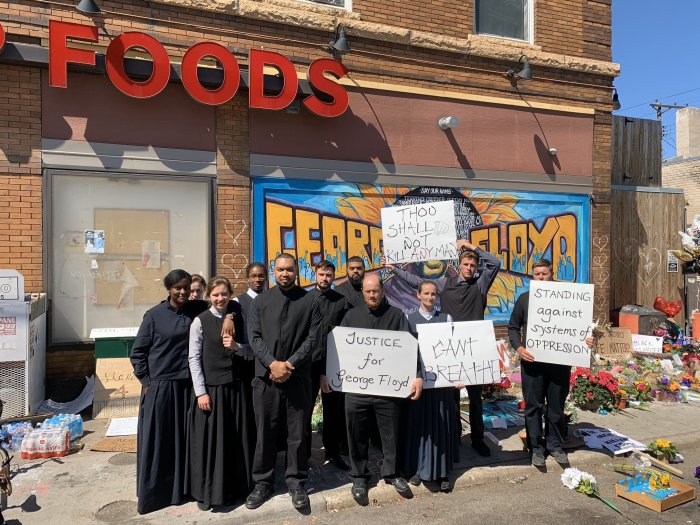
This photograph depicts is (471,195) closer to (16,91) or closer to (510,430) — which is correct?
(510,430)

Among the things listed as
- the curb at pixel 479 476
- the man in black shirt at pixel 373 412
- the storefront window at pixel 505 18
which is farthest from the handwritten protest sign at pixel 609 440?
the storefront window at pixel 505 18

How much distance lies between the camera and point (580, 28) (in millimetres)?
10484

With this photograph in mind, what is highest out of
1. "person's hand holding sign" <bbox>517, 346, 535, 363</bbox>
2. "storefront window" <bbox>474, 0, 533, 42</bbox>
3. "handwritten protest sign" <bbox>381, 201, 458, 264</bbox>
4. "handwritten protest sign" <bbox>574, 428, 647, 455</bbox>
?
"storefront window" <bbox>474, 0, 533, 42</bbox>

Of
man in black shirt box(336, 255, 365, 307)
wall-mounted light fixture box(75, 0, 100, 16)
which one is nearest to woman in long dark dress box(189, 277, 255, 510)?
man in black shirt box(336, 255, 365, 307)

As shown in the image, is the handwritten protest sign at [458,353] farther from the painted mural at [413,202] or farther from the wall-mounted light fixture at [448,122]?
Result: the wall-mounted light fixture at [448,122]

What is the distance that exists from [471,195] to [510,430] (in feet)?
15.8

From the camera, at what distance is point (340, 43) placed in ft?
27.9

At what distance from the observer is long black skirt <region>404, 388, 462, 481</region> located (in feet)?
14.8

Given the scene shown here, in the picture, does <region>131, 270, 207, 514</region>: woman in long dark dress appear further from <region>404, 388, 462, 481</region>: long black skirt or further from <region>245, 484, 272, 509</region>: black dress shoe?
<region>404, 388, 462, 481</region>: long black skirt

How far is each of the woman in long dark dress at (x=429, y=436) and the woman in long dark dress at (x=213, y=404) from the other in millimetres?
1503

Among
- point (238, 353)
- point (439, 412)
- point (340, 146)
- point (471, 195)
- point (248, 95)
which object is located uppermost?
point (248, 95)

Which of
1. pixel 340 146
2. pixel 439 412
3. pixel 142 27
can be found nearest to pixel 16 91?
pixel 142 27

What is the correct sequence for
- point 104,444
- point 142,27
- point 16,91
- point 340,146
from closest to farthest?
point 104,444 → point 16,91 → point 142,27 → point 340,146

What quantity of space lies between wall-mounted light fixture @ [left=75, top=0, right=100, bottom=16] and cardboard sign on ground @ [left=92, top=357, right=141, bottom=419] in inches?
185
